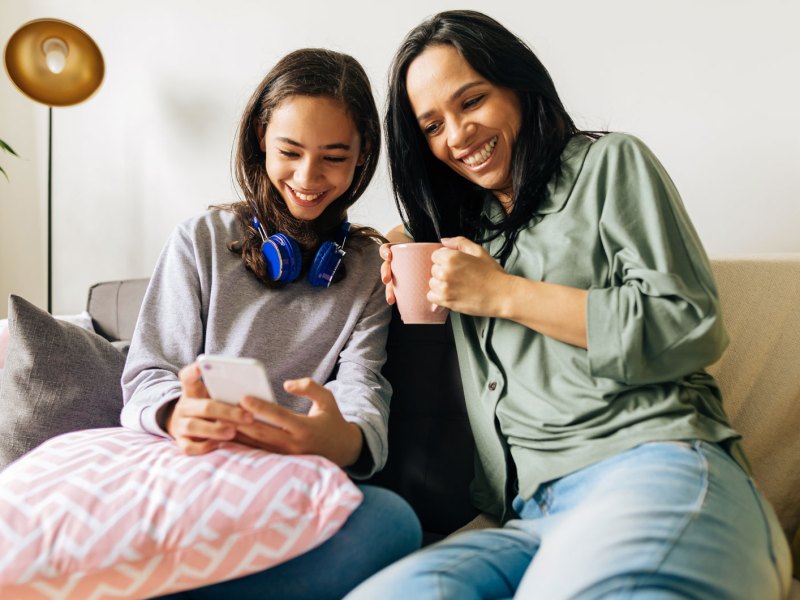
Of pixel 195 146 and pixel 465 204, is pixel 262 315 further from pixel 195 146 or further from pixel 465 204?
pixel 195 146

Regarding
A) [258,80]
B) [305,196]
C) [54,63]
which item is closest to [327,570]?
[305,196]

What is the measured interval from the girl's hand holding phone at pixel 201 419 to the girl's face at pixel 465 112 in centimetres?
56

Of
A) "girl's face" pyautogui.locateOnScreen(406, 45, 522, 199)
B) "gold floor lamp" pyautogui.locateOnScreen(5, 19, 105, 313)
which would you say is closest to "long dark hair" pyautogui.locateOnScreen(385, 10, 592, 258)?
"girl's face" pyautogui.locateOnScreen(406, 45, 522, 199)

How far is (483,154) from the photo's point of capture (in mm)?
1167

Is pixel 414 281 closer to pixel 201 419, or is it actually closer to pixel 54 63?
pixel 201 419

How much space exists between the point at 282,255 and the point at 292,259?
2 cm

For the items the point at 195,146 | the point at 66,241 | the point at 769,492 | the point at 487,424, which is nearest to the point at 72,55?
the point at 195,146

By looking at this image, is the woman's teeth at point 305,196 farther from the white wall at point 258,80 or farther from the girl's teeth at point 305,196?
the white wall at point 258,80

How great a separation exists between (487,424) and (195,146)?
4.84 feet

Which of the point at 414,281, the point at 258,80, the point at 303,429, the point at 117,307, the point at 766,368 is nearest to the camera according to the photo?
the point at 303,429

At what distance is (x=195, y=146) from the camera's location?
218 centimetres

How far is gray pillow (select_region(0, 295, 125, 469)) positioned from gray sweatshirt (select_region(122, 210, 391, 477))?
0.20m

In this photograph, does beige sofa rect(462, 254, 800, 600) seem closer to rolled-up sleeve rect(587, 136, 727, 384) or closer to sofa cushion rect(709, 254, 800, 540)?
sofa cushion rect(709, 254, 800, 540)

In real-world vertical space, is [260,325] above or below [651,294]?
below
